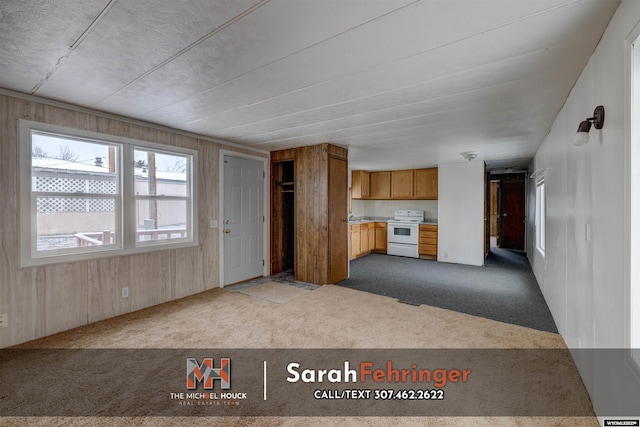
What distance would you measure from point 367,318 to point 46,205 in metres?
3.51

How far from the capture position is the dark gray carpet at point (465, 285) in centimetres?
332

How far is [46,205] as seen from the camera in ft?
8.91

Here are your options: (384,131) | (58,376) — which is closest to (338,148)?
(384,131)

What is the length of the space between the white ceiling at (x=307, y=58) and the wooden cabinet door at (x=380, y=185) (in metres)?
4.20

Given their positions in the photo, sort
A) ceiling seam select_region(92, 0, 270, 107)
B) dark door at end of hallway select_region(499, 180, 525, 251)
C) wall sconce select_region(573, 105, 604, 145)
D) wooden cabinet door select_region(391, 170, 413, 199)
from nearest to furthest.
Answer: ceiling seam select_region(92, 0, 270, 107), wall sconce select_region(573, 105, 604, 145), wooden cabinet door select_region(391, 170, 413, 199), dark door at end of hallway select_region(499, 180, 525, 251)

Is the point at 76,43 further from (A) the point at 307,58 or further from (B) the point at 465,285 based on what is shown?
(B) the point at 465,285

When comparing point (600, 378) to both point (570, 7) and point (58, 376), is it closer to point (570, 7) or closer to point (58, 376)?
point (570, 7)

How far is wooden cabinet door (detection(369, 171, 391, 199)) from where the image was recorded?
755 centimetres

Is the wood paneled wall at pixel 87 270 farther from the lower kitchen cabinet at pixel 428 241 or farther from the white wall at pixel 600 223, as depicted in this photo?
the lower kitchen cabinet at pixel 428 241

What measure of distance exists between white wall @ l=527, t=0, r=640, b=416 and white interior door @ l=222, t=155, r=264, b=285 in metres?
4.12

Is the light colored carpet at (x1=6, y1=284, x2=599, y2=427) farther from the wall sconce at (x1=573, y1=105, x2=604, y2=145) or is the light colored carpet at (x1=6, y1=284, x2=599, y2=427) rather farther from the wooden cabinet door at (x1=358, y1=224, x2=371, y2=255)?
the wooden cabinet door at (x1=358, y1=224, x2=371, y2=255)

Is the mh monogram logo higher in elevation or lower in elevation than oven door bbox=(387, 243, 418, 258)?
lower

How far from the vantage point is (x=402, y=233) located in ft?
23.0

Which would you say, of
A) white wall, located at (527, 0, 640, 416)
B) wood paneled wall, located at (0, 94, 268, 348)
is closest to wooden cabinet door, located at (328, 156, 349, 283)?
wood paneled wall, located at (0, 94, 268, 348)
